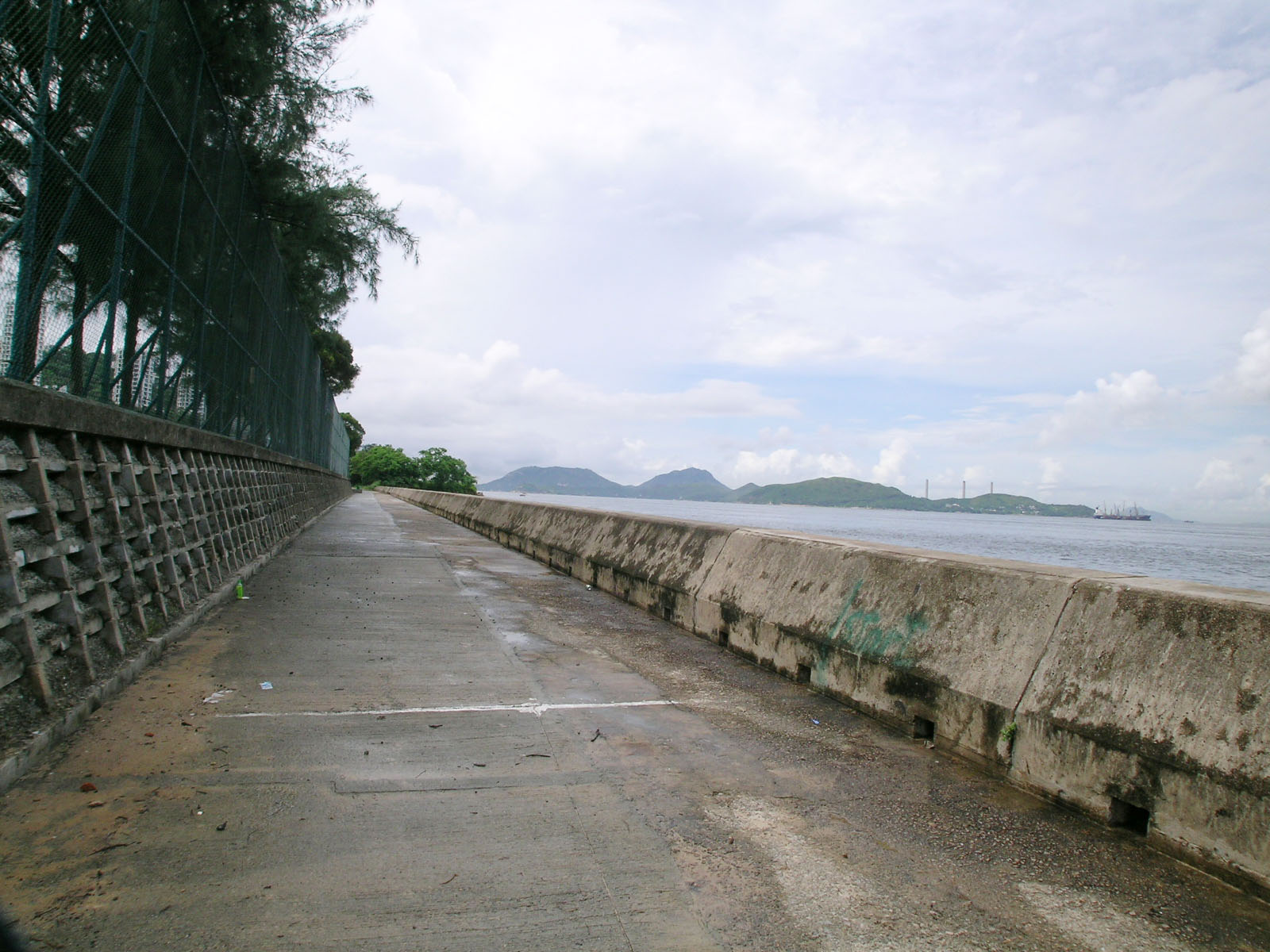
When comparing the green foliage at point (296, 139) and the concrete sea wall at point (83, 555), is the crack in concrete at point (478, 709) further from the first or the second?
the green foliage at point (296, 139)

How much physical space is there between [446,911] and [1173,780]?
273cm

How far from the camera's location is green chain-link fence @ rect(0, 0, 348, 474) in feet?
14.7

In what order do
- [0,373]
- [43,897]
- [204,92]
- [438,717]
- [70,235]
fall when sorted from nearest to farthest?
[43,897] → [0,373] → [438,717] → [70,235] → [204,92]

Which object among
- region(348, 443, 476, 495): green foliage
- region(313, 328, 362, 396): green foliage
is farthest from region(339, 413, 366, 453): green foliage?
region(313, 328, 362, 396): green foliage

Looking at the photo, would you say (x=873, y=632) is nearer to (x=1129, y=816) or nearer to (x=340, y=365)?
(x=1129, y=816)

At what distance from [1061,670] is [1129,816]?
65 cm

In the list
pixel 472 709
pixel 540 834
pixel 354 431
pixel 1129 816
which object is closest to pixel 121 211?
pixel 472 709

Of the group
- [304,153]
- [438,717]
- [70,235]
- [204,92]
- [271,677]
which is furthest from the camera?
[304,153]

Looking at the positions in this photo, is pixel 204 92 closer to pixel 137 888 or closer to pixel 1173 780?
pixel 137 888

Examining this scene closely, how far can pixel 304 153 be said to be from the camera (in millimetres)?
16812

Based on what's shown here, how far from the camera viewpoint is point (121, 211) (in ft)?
19.6

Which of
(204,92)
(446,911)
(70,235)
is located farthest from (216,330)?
(446,911)

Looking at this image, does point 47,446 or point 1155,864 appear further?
point 47,446

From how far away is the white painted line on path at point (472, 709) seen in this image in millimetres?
4711
